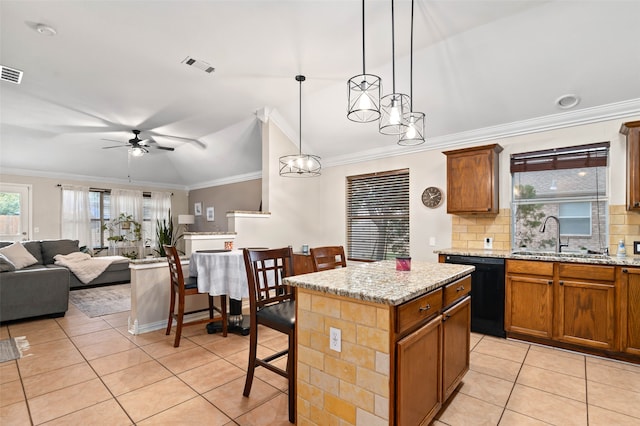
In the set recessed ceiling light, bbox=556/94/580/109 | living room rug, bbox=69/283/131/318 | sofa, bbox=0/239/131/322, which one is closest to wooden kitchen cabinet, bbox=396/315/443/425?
recessed ceiling light, bbox=556/94/580/109

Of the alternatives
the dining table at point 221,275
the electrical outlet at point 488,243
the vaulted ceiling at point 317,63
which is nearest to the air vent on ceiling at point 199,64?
the vaulted ceiling at point 317,63

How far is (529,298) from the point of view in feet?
10.6

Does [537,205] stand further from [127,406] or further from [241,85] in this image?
[127,406]

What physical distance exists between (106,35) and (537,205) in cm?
501

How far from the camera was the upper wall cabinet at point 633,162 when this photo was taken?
117 inches

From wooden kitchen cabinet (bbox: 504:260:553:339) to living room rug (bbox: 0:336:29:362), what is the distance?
4802 mm

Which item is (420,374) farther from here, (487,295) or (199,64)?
(199,64)

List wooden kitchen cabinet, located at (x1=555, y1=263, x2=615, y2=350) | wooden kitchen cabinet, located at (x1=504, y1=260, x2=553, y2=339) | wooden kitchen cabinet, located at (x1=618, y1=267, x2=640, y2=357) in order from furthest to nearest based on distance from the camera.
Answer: wooden kitchen cabinet, located at (x1=504, y1=260, x2=553, y2=339)
wooden kitchen cabinet, located at (x1=555, y1=263, x2=615, y2=350)
wooden kitchen cabinet, located at (x1=618, y1=267, x2=640, y2=357)

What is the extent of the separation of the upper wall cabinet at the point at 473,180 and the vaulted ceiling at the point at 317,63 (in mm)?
434

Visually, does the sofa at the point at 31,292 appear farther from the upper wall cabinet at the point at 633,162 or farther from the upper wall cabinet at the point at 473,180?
the upper wall cabinet at the point at 633,162

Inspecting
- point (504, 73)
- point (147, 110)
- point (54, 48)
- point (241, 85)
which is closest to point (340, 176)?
point (241, 85)

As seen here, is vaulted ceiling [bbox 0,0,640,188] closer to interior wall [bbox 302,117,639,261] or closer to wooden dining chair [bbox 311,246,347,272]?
interior wall [bbox 302,117,639,261]

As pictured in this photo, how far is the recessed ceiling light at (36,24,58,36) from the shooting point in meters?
3.06

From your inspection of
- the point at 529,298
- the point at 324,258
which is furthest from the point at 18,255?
the point at 529,298
